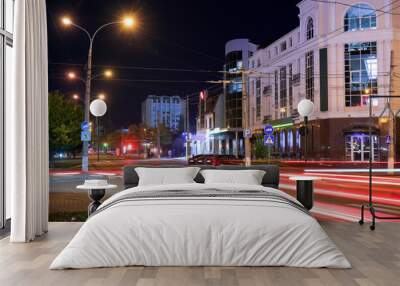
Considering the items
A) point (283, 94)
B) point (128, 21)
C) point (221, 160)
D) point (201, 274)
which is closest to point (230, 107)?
point (283, 94)

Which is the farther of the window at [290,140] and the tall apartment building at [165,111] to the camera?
the tall apartment building at [165,111]

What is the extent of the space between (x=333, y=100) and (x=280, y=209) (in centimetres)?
984

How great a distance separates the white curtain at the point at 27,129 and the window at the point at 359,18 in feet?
30.9

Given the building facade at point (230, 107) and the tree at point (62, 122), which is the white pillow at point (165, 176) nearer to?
the building facade at point (230, 107)

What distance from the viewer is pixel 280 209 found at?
3264 mm

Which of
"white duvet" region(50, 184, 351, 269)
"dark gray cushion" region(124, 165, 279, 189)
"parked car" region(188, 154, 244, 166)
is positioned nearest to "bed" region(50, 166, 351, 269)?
"white duvet" region(50, 184, 351, 269)

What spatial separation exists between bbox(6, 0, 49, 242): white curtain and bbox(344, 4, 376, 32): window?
943cm

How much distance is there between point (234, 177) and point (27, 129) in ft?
7.09

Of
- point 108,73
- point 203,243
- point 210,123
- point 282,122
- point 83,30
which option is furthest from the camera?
point 210,123

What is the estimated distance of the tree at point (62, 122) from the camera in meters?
11.0

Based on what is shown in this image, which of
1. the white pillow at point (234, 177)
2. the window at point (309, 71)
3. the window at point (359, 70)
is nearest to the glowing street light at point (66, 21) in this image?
the white pillow at point (234, 177)

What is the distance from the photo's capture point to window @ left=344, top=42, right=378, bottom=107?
1246cm

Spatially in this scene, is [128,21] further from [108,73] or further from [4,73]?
[4,73]

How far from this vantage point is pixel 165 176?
4.75m
